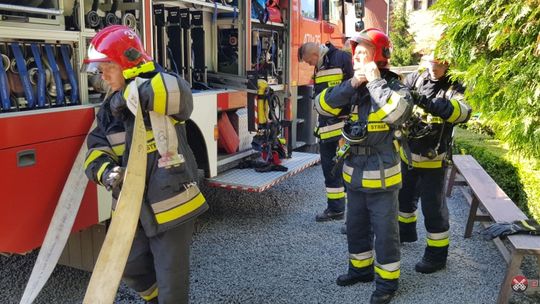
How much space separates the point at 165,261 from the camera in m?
2.44

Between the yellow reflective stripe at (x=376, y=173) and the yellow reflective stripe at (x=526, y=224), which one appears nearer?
the yellow reflective stripe at (x=376, y=173)

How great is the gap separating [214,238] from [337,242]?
103 cm

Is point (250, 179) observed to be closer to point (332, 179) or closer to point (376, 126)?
point (332, 179)

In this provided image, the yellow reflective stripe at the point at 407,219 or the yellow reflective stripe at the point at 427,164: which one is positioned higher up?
the yellow reflective stripe at the point at 427,164

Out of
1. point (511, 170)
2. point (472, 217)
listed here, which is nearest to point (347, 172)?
point (472, 217)

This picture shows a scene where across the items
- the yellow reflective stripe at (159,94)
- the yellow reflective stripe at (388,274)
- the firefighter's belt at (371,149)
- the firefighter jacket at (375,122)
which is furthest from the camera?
the yellow reflective stripe at (388,274)

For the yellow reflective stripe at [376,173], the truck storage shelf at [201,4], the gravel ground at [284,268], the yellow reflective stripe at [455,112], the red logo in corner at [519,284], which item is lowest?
the gravel ground at [284,268]

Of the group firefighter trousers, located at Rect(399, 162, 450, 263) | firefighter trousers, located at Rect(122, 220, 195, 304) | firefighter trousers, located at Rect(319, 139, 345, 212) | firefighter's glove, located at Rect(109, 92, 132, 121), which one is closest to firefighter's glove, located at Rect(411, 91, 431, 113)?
firefighter trousers, located at Rect(399, 162, 450, 263)

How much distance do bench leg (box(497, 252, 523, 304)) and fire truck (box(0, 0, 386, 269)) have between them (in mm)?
A: 2003

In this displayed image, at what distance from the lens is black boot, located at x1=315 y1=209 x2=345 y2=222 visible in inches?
191

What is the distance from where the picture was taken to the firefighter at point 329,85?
4.65 metres

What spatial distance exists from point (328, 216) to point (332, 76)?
128cm

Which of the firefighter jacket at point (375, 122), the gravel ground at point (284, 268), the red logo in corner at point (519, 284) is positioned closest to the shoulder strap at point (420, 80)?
the firefighter jacket at point (375, 122)

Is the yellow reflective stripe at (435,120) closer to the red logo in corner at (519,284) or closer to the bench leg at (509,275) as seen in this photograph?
the bench leg at (509,275)
